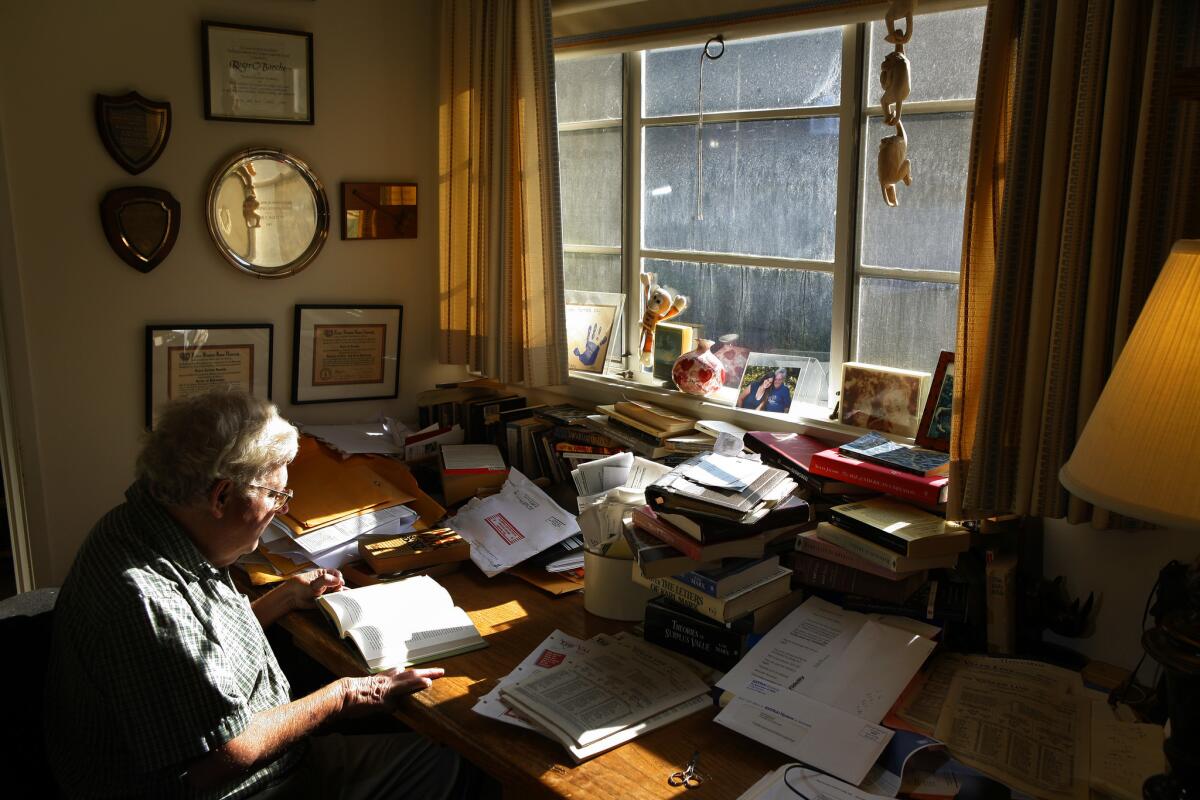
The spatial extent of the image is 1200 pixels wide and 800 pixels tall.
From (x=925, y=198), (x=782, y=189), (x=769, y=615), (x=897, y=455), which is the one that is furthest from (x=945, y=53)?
(x=769, y=615)

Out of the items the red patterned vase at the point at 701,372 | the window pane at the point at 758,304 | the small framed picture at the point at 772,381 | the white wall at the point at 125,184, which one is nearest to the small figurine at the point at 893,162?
the window pane at the point at 758,304

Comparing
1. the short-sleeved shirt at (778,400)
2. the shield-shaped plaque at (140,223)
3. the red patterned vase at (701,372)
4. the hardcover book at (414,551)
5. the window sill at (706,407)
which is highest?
the shield-shaped plaque at (140,223)

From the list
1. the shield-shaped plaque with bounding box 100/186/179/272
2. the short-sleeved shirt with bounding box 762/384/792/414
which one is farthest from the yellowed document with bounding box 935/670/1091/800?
the shield-shaped plaque with bounding box 100/186/179/272

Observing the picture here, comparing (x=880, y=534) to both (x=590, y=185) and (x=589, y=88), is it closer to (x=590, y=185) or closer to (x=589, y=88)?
(x=590, y=185)

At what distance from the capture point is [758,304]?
2594 millimetres

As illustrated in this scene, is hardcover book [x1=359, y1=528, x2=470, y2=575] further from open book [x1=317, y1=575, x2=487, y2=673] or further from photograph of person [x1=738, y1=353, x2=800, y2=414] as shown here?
photograph of person [x1=738, y1=353, x2=800, y2=414]

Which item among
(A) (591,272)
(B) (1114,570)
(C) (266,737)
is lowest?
(C) (266,737)

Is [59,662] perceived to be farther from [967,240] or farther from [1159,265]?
[1159,265]

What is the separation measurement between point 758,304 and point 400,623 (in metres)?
1.23

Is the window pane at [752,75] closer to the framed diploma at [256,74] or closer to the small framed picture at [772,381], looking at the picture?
the small framed picture at [772,381]

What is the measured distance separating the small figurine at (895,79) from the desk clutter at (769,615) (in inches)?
28.1

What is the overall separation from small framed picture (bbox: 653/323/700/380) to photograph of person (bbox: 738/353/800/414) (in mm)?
225

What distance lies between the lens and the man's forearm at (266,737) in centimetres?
159

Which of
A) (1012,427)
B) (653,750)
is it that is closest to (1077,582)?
(1012,427)
